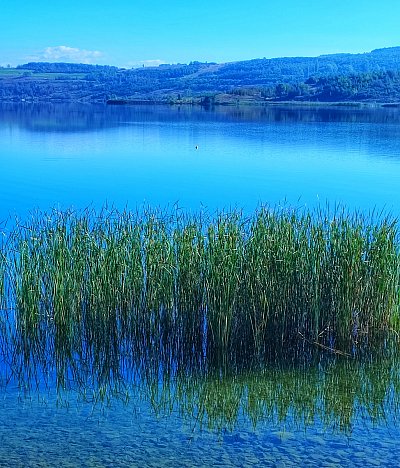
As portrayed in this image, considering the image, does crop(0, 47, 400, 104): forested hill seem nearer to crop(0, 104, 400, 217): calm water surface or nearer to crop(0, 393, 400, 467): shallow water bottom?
crop(0, 104, 400, 217): calm water surface

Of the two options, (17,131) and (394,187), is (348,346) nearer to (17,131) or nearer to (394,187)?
(394,187)

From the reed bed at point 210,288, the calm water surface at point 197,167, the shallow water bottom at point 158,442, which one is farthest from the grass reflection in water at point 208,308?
the calm water surface at point 197,167

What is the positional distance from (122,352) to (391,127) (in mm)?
40035

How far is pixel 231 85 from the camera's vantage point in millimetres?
135000

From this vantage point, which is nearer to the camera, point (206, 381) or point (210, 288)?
point (206, 381)

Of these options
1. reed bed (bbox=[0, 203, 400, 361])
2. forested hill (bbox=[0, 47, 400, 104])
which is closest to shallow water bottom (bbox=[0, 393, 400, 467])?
reed bed (bbox=[0, 203, 400, 361])

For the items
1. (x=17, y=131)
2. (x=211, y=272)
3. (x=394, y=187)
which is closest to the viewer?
(x=211, y=272)

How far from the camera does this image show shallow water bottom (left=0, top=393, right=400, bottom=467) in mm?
5848

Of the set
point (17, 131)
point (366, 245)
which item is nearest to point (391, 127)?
point (17, 131)

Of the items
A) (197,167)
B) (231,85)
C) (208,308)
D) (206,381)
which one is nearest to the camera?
(206,381)

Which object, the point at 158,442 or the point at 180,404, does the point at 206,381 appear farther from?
the point at 158,442

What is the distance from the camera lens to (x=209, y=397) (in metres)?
7.06

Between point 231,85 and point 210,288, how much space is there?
131091 millimetres

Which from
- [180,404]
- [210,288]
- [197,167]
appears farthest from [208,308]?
[197,167]
